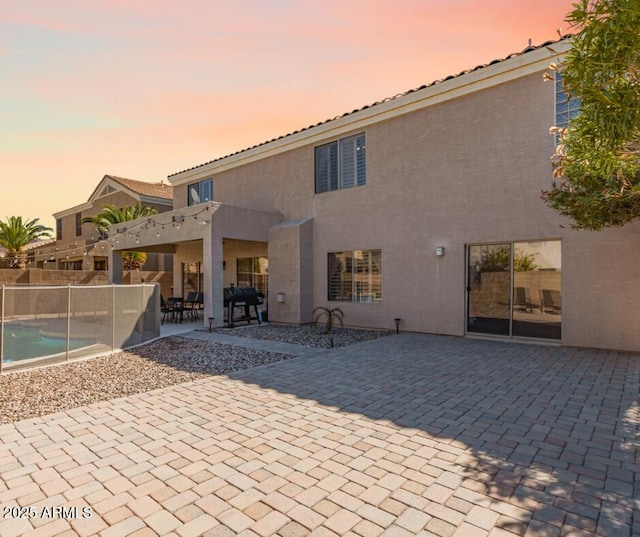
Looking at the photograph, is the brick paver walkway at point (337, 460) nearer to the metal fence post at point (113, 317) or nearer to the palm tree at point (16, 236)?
the metal fence post at point (113, 317)

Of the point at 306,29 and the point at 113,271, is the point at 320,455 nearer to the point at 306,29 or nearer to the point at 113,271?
the point at 306,29

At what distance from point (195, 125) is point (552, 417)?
11.5 metres

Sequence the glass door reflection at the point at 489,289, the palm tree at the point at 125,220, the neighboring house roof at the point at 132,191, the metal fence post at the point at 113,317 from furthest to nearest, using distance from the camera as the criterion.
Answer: the neighboring house roof at the point at 132,191 < the palm tree at the point at 125,220 < the glass door reflection at the point at 489,289 < the metal fence post at the point at 113,317

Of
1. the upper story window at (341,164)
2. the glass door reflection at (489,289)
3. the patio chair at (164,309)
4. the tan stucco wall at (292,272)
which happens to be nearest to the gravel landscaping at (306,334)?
the tan stucco wall at (292,272)

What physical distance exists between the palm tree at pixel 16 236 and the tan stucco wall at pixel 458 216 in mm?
19285

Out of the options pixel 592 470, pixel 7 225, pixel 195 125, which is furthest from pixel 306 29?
pixel 7 225

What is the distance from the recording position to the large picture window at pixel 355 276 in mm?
11523

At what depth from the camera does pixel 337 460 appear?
11.4 feet

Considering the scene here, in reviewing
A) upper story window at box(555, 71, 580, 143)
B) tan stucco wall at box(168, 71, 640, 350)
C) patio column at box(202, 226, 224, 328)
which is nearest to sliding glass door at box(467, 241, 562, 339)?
tan stucco wall at box(168, 71, 640, 350)

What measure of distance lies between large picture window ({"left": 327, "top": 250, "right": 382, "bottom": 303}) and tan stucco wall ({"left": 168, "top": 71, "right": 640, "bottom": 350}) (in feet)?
0.83

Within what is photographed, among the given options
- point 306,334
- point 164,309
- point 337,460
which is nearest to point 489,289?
point 306,334

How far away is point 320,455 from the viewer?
3.57m

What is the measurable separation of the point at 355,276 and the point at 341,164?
363cm

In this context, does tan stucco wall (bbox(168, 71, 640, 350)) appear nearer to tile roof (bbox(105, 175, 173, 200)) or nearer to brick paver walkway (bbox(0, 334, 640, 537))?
brick paver walkway (bbox(0, 334, 640, 537))
